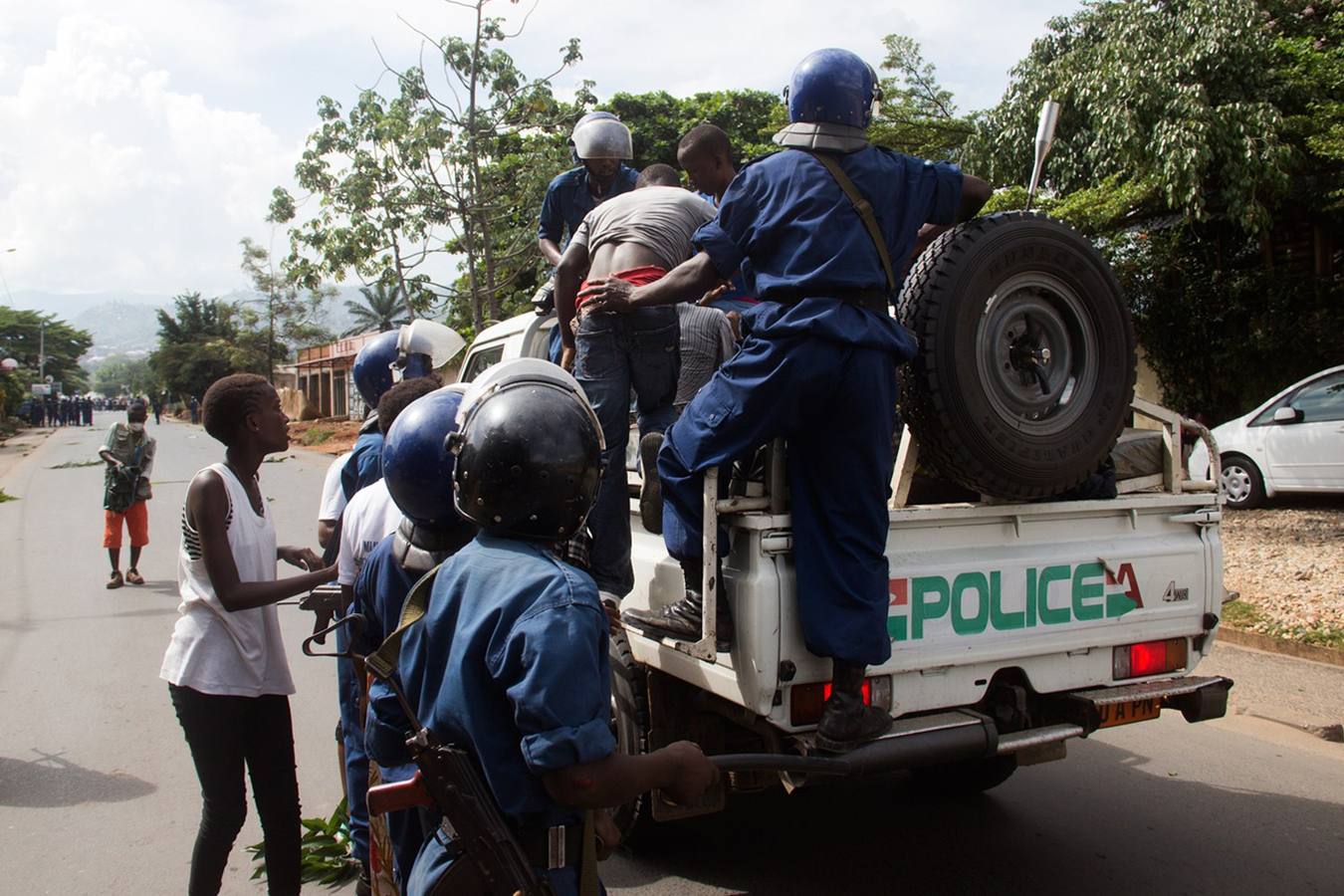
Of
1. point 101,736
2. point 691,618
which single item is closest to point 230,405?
point 691,618

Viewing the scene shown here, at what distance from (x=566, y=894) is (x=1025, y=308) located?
2.49 meters

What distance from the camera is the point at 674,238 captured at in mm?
4129

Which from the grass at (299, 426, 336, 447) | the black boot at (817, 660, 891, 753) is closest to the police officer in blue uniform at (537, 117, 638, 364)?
the black boot at (817, 660, 891, 753)

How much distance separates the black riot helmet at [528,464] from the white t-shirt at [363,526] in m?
1.45

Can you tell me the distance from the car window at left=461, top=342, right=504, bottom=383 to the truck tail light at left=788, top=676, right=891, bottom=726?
401 cm

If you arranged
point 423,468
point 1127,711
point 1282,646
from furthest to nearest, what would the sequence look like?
point 1282,646 < point 1127,711 < point 423,468

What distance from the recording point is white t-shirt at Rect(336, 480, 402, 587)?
3318 mm

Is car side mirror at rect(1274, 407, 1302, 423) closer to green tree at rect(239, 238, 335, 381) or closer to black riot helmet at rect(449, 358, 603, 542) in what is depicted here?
black riot helmet at rect(449, 358, 603, 542)

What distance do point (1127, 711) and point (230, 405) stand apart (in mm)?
3096

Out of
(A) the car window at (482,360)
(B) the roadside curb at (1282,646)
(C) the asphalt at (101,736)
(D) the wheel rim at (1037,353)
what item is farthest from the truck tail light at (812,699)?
(B) the roadside curb at (1282,646)

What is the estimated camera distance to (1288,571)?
8.12m

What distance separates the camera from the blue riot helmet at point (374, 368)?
480 centimetres

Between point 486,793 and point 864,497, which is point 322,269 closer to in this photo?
point 864,497

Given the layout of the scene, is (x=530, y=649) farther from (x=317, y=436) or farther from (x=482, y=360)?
(x=317, y=436)
